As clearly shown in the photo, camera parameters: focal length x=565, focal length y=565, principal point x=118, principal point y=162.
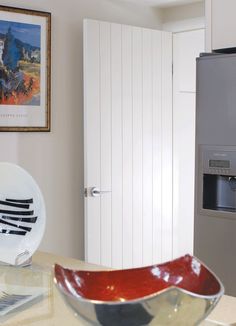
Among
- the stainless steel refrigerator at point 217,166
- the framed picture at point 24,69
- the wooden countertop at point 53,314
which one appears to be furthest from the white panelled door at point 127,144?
the wooden countertop at point 53,314

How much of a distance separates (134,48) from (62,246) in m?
1.48

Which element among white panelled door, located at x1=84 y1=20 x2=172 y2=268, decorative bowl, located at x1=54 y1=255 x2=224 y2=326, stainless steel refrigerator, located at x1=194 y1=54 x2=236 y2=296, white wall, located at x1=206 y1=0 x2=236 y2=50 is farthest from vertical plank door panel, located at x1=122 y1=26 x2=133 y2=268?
decorative bowl, located at x1=54 y1=255 x2=224 y2=326

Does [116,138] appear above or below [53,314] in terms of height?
above

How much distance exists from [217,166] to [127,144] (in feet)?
4.52

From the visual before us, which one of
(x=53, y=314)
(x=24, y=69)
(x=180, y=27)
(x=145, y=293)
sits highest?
(x=180, y=27)

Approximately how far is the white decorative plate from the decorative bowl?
878 mm

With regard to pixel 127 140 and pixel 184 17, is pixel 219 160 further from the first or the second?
Answer: pixel 184 17

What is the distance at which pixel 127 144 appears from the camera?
399 centimetres

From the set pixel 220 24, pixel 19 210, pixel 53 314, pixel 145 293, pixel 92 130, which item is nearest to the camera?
pixel 145 293

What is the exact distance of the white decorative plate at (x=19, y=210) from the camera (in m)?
1.97

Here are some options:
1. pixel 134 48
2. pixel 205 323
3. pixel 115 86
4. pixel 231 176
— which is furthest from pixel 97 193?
pixel 205 323

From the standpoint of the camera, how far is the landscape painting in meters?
3.51

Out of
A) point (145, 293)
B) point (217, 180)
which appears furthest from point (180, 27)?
point (145, 293)

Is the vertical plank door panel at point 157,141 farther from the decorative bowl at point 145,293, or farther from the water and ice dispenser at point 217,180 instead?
the decorative bowl at point 145,293
